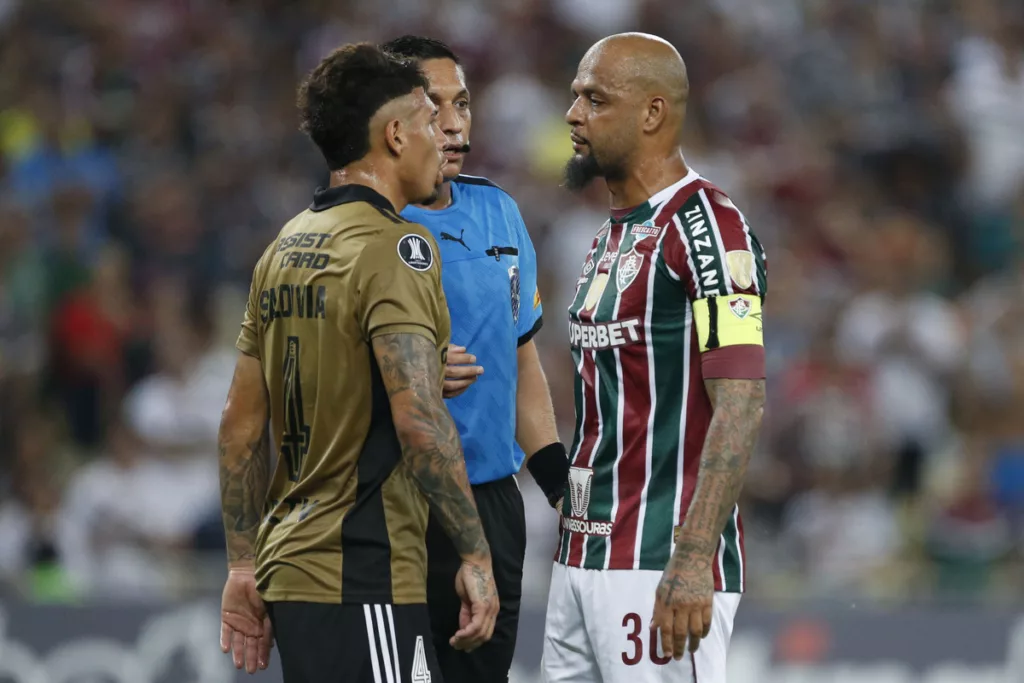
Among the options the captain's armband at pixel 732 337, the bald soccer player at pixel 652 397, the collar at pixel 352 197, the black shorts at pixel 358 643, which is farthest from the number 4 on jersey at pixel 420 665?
the collar at pixel 352 197

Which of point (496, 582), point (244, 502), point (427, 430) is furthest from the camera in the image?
point (496, 582)

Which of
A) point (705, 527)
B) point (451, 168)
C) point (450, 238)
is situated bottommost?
point (705, 527)

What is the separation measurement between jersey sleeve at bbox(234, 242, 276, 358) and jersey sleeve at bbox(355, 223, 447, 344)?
1.25 feet

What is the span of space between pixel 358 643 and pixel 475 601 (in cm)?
32

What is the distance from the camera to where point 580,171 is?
4.37m

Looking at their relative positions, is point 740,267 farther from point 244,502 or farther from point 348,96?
point 244,502

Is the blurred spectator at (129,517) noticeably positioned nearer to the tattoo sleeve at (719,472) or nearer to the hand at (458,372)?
the hand at (458,372)

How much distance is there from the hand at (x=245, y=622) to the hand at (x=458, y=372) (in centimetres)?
76

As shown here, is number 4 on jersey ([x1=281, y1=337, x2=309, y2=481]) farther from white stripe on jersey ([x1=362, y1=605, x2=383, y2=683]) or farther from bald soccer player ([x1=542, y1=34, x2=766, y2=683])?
bald soccer player ([x1=542, y1=34, x2=766, y2=683])

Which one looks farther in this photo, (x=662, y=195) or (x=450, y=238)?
(x=450, y=238)

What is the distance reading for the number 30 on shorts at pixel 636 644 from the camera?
13.0 feet

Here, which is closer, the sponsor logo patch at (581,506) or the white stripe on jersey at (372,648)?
the white stripe on jersey at (372,648)

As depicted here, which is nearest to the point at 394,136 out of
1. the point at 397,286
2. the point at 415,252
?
the point at 415,252

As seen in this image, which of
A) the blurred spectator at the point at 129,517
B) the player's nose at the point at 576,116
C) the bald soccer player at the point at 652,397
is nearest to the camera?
the bald soccer player at the point at 652,397
